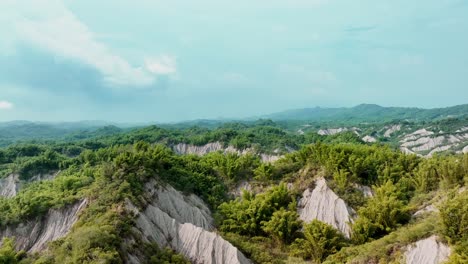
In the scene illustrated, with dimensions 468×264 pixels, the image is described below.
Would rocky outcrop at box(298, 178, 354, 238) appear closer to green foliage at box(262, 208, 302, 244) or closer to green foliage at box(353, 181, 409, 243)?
green foliage at box(353, 181, 409, 243)

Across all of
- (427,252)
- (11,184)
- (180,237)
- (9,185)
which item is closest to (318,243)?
(427,252)

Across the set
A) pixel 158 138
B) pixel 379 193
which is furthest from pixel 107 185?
pixel 158 138

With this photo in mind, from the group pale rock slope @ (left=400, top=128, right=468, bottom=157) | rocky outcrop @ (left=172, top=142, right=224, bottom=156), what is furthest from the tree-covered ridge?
pale rock slope @ (left=400, top=128, right=468, bottom=157)

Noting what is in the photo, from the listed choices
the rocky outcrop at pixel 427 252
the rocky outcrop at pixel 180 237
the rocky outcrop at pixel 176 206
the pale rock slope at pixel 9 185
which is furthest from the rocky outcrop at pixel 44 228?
the pale rock slope at pixel 9 185

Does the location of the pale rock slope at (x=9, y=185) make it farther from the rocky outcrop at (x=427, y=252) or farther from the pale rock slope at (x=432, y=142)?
the pale rock slope at (x=432, y=142)

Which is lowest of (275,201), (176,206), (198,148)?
(198,148)

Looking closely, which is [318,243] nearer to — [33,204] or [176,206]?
[176,206]
